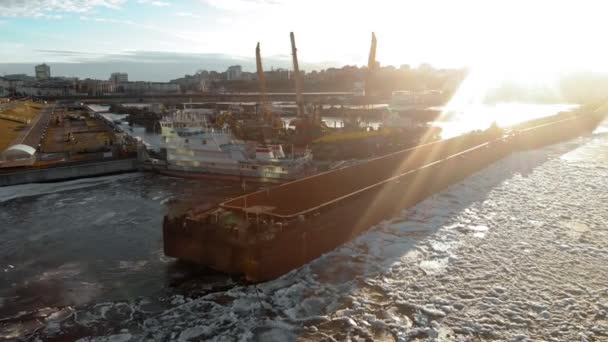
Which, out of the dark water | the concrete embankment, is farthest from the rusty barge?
the concrete embankment

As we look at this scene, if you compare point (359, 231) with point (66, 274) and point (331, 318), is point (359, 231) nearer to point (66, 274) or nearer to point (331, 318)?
point (331, 318)

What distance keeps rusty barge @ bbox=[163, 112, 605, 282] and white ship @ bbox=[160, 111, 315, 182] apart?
11.1 feet

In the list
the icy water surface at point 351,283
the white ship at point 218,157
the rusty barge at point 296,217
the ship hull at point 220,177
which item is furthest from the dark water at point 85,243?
the white ship at point 218,157

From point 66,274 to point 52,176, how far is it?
42.9ft

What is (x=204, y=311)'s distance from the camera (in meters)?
8.21

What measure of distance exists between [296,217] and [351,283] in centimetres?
203

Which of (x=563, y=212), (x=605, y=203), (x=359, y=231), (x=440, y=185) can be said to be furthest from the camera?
(x=440, y=185)

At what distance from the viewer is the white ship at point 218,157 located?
19589mm

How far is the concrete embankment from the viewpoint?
20.1 m

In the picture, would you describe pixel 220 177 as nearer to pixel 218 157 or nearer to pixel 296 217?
pixel 218 157

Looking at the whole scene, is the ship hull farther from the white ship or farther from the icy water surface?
the icy water surface

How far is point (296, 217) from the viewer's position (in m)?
10.4

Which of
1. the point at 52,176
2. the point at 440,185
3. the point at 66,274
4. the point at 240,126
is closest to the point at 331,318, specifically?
the point at 66,274

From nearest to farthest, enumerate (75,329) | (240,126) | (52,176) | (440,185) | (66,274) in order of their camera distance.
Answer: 1. (75,329)
2. (66,274)
3. (440,185)
4. (52,176)
5. (240,126)
